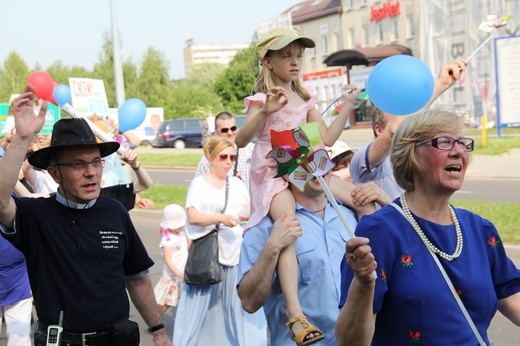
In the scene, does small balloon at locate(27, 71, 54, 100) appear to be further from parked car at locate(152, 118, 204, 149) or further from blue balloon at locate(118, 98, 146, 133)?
parked car at locate(152, 118, 204, 149)

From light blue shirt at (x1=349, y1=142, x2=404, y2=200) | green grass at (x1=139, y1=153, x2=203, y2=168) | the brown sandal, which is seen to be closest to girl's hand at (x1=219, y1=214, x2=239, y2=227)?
light blue shirt at (x1=349, y1=142, x2=404, y2=200)

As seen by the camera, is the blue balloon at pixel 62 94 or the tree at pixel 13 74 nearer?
the blue balloon at pixel 62 94

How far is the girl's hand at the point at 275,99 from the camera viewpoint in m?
4.22

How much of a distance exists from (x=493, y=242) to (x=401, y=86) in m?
1.32

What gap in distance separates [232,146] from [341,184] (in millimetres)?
3145

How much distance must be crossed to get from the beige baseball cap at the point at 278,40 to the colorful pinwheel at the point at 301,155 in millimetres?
1199

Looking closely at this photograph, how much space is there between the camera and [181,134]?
143ft

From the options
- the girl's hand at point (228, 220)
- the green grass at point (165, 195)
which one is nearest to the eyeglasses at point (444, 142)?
the girl's hand at point (228, 220)

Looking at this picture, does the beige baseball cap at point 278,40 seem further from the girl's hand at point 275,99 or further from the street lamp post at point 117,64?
the street lamp post at point 117,64

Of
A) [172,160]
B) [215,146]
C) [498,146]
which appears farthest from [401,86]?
[172,160]

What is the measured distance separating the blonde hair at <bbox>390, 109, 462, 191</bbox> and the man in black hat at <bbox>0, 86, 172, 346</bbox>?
5.97 ft

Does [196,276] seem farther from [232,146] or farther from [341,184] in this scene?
[341,184]

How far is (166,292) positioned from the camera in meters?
8.46

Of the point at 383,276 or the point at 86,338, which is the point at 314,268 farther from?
the point at 86,338
